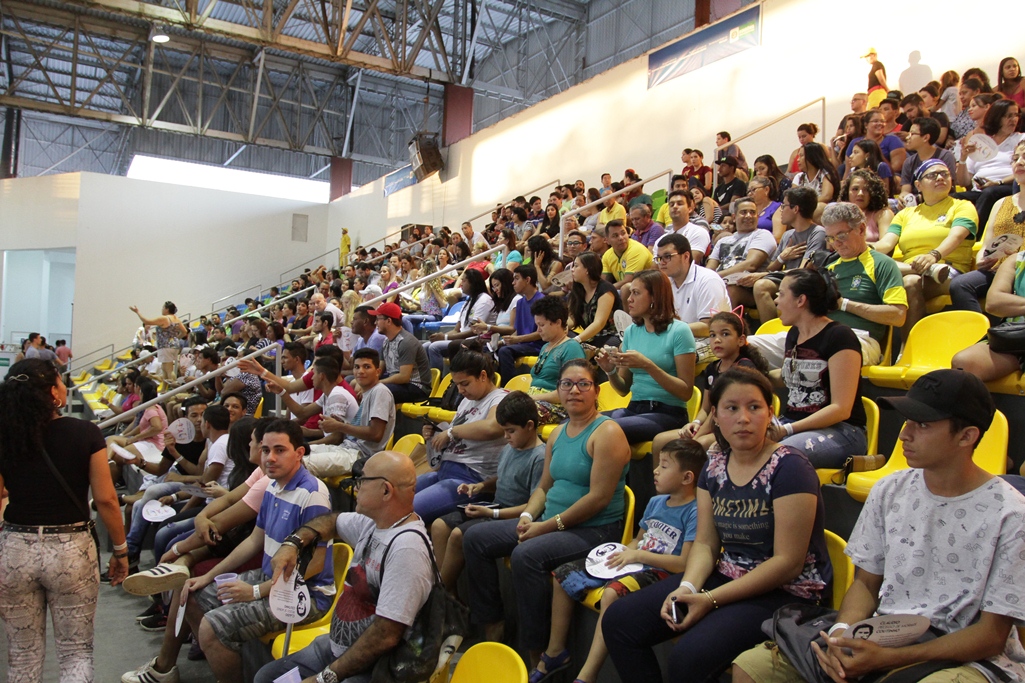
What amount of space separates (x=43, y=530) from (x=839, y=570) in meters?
2.74

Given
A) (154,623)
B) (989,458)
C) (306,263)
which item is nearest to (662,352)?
(989,458)

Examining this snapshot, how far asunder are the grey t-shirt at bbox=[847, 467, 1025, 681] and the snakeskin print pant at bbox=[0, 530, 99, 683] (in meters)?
2.66

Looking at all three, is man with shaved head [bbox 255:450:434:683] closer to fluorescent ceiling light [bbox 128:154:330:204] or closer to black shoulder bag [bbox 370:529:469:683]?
black shoulder bag [bbox 370:529:469:683]

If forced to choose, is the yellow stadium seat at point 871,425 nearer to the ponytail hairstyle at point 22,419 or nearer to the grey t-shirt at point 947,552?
the grey t-shirt at point 947,552

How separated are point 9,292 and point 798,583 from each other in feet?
67.7

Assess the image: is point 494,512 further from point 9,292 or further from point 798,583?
point 9,292

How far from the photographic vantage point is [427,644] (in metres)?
2.30

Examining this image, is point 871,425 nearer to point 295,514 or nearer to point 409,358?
point 295,514

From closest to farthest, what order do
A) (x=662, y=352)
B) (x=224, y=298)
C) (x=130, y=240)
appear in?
(x=662, y=352) → (x=130, y=240) → (x=224, y=298)

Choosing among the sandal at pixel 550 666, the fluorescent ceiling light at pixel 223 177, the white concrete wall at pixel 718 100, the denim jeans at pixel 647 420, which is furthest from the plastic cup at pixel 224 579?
the fluorescent ceiling light at pixel 223 177

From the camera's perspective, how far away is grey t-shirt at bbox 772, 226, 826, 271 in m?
4.43

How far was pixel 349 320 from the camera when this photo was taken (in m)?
8.80

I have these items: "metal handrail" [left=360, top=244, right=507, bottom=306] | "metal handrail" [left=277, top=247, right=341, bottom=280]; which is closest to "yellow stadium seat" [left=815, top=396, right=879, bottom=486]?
"metal handrail" [left=360, top=244, right=507, bottom=306]

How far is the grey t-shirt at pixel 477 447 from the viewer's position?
3857 mm
